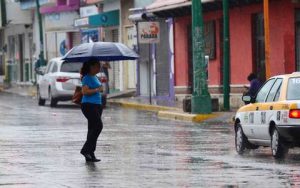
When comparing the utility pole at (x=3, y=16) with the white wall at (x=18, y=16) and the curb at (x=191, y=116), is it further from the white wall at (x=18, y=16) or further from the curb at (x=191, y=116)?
the curb at (x=191, y=116)

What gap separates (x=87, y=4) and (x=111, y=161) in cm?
3455

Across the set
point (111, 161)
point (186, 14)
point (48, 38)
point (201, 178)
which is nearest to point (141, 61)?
point (186, 14)

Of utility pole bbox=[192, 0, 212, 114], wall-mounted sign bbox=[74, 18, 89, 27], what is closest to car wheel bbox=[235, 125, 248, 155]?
utility pole bbox=[192, 0, 212, 114]

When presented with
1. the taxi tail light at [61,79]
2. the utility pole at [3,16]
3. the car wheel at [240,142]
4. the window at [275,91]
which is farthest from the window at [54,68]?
the utility pole at [3,16]

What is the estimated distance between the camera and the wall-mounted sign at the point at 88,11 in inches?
1933

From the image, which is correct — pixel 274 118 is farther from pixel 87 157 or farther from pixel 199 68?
pixel 199 68

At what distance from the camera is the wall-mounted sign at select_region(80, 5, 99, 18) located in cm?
4909

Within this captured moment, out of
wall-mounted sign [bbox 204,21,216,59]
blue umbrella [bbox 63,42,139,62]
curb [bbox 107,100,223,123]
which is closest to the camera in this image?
blue umbrella [bbox 63,42,139,62]

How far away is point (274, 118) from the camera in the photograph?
16734mm

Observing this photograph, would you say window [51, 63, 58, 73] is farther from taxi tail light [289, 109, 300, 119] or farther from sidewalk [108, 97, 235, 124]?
taxi tail light [289, 109, 300, 119]

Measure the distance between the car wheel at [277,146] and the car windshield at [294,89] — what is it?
61cm

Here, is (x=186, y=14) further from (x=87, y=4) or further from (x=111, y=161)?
(x=111, y=161)

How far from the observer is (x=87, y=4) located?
50.4m

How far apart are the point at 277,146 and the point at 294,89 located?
0.98 m
